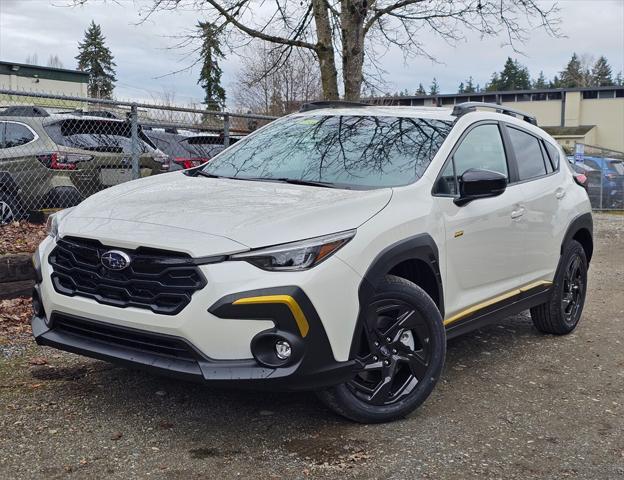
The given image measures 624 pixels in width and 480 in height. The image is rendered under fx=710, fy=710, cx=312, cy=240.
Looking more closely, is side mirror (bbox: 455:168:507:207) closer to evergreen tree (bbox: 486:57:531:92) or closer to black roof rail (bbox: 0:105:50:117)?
black roof rail (bbox: 0:105:50:117)

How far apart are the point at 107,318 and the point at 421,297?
5.48 feet

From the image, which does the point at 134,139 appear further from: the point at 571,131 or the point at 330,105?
the point at 571,131

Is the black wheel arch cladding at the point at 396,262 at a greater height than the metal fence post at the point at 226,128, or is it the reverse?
the metal fence post at the point at 226,128

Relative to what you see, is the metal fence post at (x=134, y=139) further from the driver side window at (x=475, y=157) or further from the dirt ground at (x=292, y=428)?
the driver side window at (x=475, y=157)

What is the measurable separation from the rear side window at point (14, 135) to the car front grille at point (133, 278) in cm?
492

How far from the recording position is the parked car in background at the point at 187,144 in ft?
33.0

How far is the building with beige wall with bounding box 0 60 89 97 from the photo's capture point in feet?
133

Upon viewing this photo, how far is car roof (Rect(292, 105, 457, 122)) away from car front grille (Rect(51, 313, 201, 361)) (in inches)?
94.3

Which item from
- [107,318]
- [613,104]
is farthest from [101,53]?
[107,318]

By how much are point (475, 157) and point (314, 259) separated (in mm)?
1974

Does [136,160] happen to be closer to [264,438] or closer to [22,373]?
[22,373]

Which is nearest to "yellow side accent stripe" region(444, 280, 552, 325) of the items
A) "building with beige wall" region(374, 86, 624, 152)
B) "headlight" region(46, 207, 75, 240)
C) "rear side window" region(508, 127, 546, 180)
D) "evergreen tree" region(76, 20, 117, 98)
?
"rear side window" region(508, 127, 546, 180)

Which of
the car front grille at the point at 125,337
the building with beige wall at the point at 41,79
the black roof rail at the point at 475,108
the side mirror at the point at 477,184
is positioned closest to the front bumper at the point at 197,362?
the car front grille at the point at 125,337

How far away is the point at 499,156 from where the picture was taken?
5211 mm
